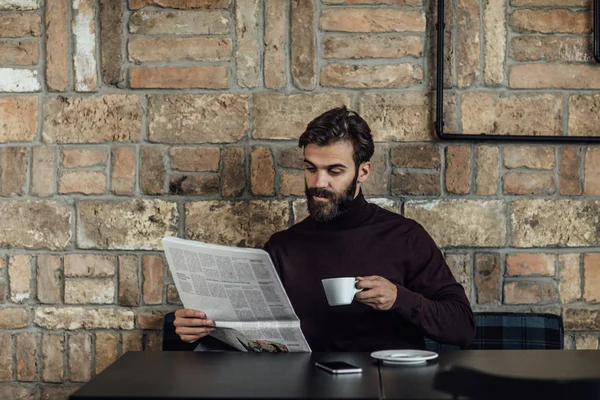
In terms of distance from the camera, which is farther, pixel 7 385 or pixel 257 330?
pixel 7 385

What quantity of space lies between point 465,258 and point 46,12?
1870 mm

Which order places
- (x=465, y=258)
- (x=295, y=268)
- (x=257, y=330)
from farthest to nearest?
(x=465, y=258)
(x=295, y=268)
(x=257, y=330)

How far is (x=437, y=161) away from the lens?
9.24 feet

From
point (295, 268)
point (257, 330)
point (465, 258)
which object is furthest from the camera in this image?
point (465, 258)

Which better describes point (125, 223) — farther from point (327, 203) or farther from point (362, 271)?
point (362, 271)

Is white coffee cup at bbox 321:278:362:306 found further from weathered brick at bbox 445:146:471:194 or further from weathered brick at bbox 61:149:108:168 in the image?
weathered brick at bbox 61:149:108:168

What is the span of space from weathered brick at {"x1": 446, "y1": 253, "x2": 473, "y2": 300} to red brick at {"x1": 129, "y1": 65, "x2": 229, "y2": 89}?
108cm

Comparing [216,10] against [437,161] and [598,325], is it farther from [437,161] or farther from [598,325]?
[598,325]

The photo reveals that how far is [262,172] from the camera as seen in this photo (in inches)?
112

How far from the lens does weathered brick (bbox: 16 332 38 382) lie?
9.43 feet

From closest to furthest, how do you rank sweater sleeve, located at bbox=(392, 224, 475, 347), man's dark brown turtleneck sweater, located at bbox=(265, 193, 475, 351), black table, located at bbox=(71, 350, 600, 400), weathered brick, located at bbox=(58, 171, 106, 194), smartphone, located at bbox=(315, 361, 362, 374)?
black table, located at bbox=(71, 350, 600, 400) < smartphone, located at bbox=(315, 361, 362, 374) < sweater sleeve, located at bbox=(392, 224, 475, 347) < man's dark brown turtleneck sweater, located at bbox=(265, 193, 475, 351) < weathered brick, located at bbox=(58, 171, 106, 194)

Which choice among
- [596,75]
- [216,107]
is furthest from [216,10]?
[596,75]

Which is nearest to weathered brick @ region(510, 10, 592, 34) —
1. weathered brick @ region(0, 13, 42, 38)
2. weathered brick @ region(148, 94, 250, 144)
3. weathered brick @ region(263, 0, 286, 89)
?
weathered brick @ region(263, 0, 286, 89)

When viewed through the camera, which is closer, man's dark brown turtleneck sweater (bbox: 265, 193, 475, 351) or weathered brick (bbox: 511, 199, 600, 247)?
man's dark brown turtleneck sweater (bbox: 265, 193, 475, 351)
